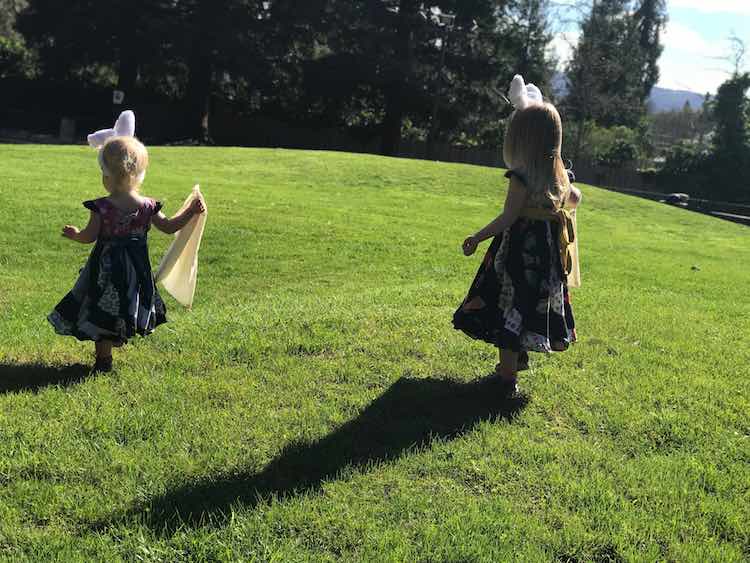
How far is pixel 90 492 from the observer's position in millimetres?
3027

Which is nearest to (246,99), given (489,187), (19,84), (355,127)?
(355,127)

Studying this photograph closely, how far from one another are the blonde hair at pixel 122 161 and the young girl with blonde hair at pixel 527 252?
6.73ft

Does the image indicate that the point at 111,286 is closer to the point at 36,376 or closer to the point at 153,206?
the point at 153,206

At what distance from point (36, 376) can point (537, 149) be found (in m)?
3.35

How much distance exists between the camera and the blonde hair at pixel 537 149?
4055 millimetres

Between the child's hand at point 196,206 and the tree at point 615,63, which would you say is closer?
the child's hand at point 196,206

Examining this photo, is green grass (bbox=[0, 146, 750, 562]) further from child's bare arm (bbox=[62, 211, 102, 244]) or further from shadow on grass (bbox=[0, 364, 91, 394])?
child's bare arm (bbox=[62, 211, 102, 244])

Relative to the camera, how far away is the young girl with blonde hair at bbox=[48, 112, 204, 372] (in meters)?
4.18

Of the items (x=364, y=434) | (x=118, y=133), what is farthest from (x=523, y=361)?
(x=118, y=133)

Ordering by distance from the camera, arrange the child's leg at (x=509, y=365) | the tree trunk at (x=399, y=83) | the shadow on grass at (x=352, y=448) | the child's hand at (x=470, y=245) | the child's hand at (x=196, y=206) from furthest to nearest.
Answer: the tree trunk at (x=399, y=83) → the child's hand at (x=196, y=206) → the child's leg at (x=509, y=365) → the child's hand at (x=470, y=245) → the shadow on grass at (x=352, y=448)

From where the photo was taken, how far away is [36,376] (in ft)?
14.1

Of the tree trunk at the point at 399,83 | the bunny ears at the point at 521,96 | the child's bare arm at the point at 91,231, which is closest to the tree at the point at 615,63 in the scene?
the tree trunk at the point at 399,83

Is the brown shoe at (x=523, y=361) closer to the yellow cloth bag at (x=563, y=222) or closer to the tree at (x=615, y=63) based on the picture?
the yellow cloth bag at (x=563, y=222)

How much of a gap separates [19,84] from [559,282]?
39.2 m
